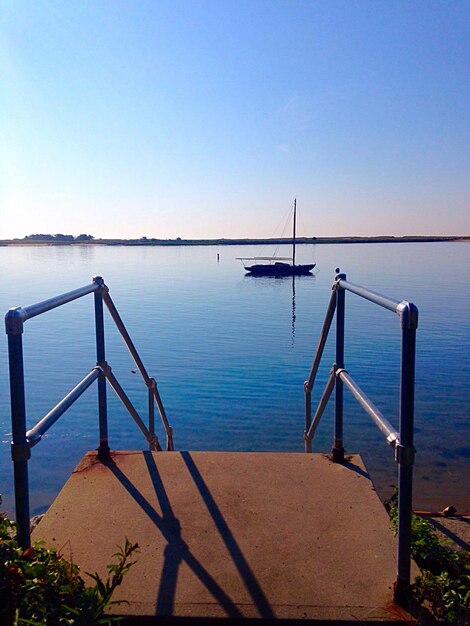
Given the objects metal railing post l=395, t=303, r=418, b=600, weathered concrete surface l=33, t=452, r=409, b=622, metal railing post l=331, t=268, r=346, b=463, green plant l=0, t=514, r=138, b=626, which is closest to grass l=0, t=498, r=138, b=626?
green plant l=0, t=514, r=138, b=626

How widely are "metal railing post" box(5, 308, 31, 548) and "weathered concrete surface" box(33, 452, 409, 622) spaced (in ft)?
1.71

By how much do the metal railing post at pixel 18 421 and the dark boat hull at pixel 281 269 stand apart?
6187 centimetres

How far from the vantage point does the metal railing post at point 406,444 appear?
221 centimetres

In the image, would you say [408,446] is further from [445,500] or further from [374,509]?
[445,500]

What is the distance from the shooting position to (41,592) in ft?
6.22

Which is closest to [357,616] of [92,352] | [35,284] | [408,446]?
[408,446]

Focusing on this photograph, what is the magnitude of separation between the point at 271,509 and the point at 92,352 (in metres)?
16.6

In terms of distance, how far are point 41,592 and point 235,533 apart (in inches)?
49.0

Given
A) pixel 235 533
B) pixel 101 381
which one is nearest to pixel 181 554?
pixel 235 533

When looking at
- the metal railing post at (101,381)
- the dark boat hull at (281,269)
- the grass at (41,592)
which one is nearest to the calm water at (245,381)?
the metal railing post at (101,381)

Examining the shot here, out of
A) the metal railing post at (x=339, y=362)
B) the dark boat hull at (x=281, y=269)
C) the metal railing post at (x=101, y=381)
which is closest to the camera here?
the metal railing post at (x=339, y=362)

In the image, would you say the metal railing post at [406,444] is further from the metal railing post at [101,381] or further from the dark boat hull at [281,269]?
the dark boat hull at [281,269]

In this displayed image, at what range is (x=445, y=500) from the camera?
833 cm

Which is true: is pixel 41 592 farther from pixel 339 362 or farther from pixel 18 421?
pixel 339 362
